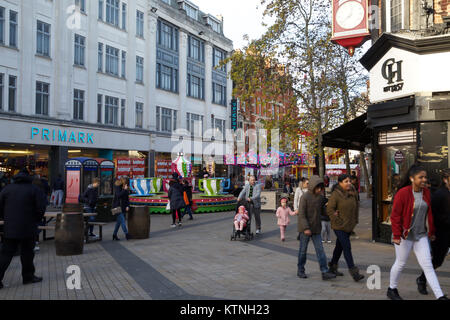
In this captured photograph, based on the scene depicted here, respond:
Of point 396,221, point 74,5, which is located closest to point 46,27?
point 74,5

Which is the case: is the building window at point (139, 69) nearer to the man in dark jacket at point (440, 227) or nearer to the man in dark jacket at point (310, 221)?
the man in dark jacket at point (310, 221)

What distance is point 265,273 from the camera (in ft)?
25.1

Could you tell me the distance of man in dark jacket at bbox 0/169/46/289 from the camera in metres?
6.71

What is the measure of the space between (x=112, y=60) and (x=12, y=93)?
8.85 m

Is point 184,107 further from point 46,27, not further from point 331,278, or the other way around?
point 331,278

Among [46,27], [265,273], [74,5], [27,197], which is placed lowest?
[265,273]

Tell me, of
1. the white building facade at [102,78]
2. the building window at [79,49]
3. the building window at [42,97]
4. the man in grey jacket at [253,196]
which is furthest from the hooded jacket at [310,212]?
the building window at [79,49]

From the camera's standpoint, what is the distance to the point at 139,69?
33906mm

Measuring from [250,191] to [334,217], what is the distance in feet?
18.7

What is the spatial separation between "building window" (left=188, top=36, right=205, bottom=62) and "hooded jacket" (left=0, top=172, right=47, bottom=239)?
3473 cm

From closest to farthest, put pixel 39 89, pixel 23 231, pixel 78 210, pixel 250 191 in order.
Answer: pixel 23 231 → pixel 78 210 → pixel 250 191 → pixel 39 89

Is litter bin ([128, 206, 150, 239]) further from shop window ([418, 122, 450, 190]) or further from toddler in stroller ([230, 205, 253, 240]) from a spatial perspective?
shop window ([418, 122, 450, 190])

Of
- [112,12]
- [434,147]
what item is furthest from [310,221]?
[112,12]

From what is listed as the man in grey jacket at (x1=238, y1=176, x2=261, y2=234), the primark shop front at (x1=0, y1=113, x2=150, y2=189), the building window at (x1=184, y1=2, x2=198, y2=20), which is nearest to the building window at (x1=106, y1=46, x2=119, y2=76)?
the primark shop front at (x1=0, y1=113, x2=150, y2=189)
